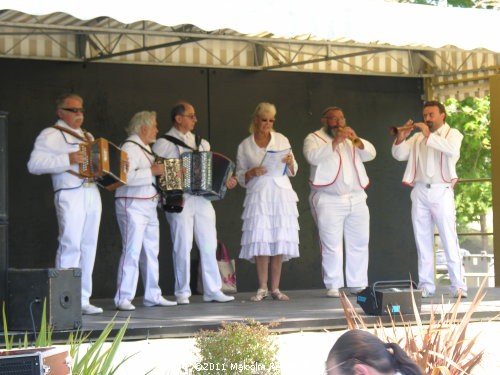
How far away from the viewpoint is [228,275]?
10125 mm

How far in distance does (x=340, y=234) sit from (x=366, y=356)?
6599mm

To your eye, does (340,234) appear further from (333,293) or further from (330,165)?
(330,165)

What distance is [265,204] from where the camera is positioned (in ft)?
30.1

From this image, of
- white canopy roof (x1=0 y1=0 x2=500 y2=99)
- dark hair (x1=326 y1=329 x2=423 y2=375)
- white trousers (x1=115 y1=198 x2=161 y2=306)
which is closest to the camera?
dark hair (x1=326 y1=329 x2=423 y2=375)

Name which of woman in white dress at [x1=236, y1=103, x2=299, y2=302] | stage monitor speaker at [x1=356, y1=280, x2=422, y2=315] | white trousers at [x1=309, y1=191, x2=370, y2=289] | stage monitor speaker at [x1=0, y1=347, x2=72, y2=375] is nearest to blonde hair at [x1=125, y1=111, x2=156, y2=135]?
woman in white dress at [x1=236, y1=103, x2=299, y2=302]

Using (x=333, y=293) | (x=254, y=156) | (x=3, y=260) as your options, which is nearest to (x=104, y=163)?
(x=3, y=260)

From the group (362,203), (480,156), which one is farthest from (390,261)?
(480,156)

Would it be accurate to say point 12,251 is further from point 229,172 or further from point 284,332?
point 284,332

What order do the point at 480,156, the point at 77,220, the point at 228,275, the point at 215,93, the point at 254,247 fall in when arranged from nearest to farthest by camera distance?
the point at 77,220 → the point at 254,247 → the point at 228,275 → the point at 215,93 → the point at 480,156

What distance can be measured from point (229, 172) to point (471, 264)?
10456 millimetres

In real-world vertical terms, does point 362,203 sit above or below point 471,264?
above

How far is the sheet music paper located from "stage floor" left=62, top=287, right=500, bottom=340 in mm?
1184

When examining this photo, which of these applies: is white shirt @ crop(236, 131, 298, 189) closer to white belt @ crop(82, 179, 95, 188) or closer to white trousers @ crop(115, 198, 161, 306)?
white trousers @ crop(115, 198, 161, 306)

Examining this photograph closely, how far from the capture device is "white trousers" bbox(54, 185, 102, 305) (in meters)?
7.75
